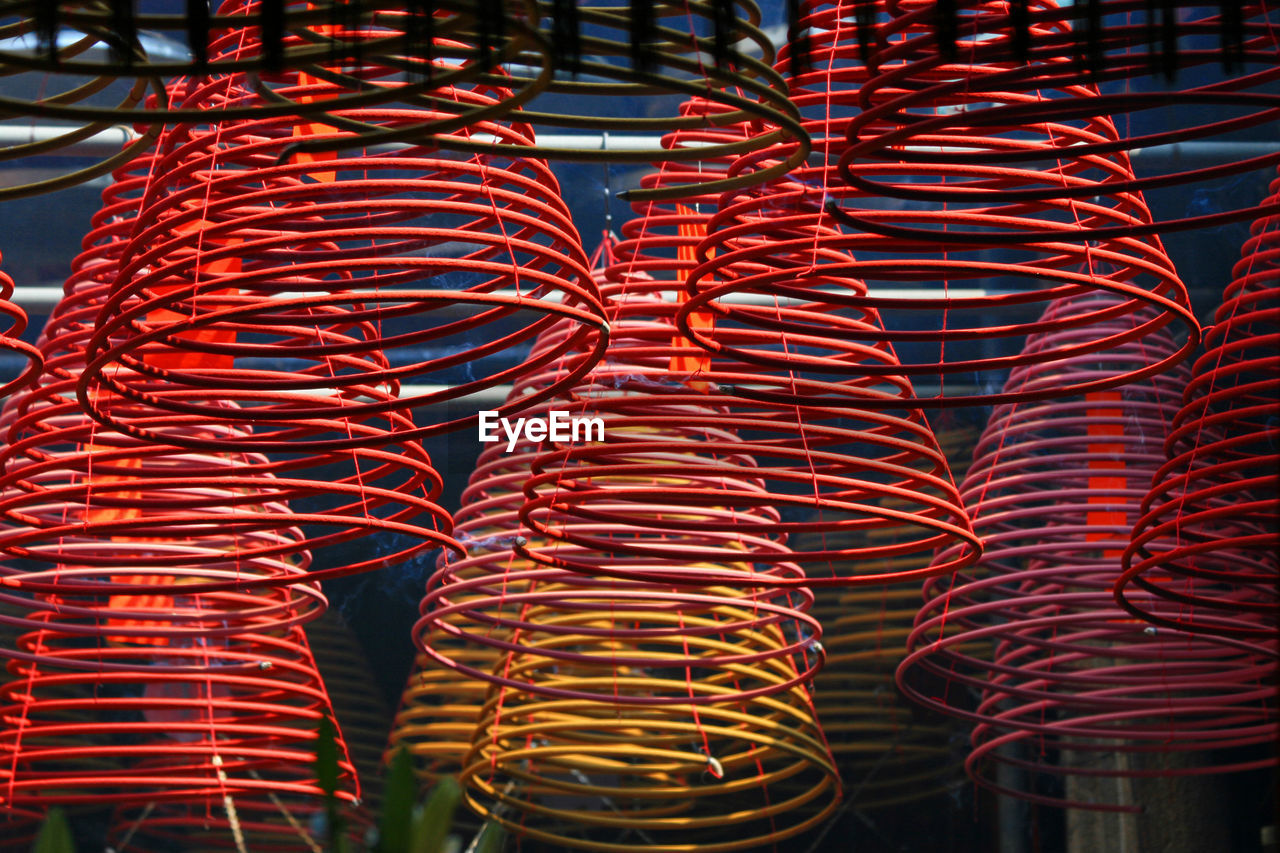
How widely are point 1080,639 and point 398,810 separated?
369cm

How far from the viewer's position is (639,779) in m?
5.54

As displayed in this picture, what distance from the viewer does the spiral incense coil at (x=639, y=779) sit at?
14.9 feet

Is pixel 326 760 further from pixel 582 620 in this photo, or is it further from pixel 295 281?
pixel 582 620

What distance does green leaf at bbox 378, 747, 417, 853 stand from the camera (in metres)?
2.00

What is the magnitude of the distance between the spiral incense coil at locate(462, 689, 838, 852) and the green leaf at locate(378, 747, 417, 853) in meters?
2.24

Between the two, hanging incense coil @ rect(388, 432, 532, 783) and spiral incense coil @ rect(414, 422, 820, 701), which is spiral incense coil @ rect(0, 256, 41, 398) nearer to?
spiral incense coil @ rect(414, 422, 820, 701)

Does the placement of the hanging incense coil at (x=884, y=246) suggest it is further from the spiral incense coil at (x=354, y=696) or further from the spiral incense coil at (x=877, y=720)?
the spiral incense coil at (x=354, y=696)

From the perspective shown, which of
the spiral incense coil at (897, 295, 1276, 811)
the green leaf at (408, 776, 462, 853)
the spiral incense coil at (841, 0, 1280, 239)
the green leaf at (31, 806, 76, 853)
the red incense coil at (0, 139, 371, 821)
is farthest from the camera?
the spiral incense coil at (897, 295, 1276, 811)

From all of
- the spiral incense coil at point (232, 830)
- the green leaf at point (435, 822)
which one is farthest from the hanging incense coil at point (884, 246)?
the spiral incense coil at point (232, 830)

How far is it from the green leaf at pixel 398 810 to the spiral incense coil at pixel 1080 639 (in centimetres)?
209

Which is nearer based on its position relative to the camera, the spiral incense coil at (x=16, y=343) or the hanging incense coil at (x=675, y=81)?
the hanging incense coil at (x=675, y=81)

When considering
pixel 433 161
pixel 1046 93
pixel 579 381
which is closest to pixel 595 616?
pixel 579 381

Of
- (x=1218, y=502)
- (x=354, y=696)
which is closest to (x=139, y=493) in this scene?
(x=354, y=696)

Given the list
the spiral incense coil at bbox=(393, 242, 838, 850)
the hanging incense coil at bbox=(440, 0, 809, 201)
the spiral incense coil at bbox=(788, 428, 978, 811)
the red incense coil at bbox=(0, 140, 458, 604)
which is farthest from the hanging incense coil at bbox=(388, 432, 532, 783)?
the hanging incense coil at bbox=(440, 0, 809, 201)
